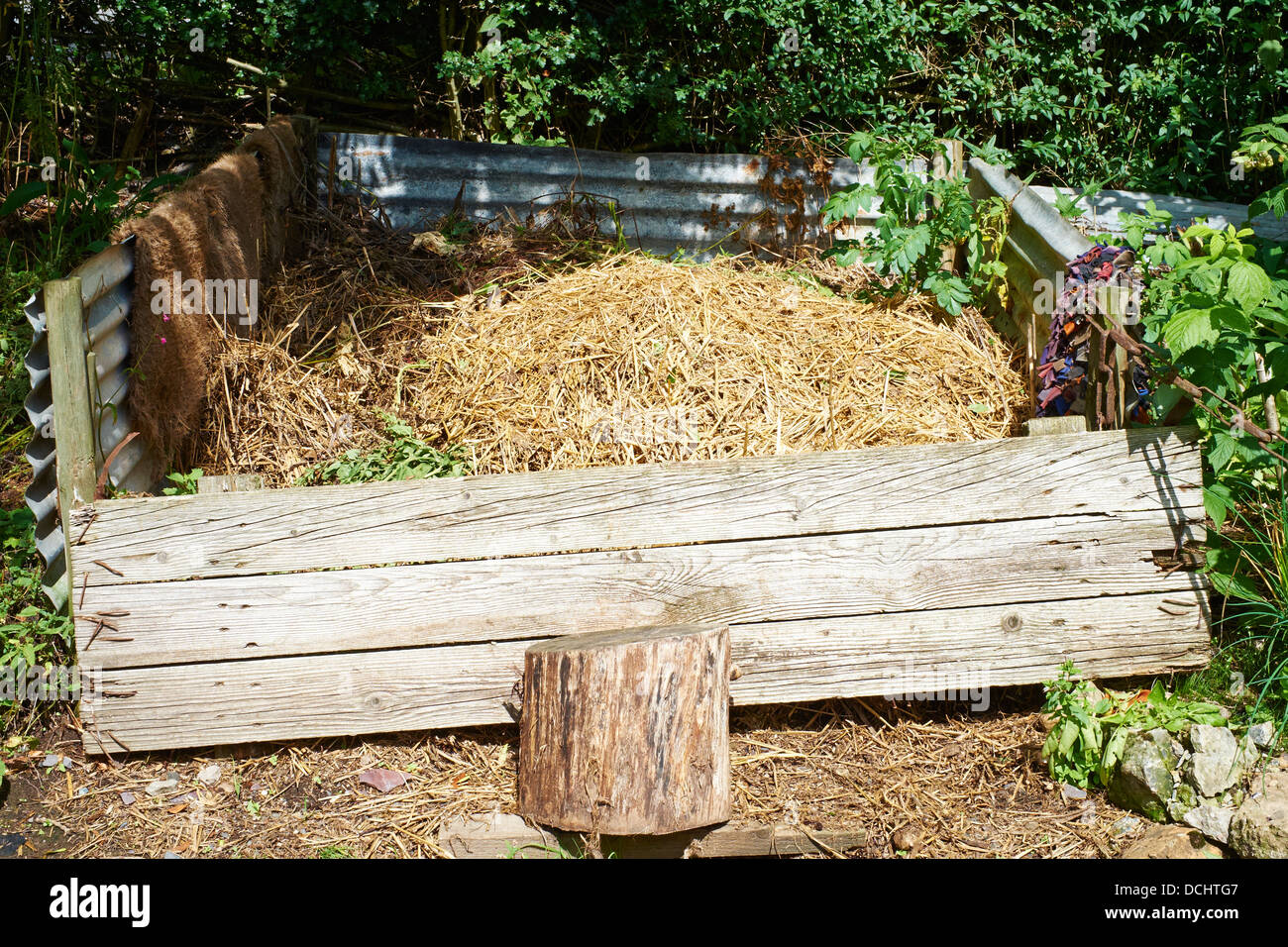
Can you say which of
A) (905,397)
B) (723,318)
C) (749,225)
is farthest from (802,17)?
(905,397)

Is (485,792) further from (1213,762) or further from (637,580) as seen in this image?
(1213,762)

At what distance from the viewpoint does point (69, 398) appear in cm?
288

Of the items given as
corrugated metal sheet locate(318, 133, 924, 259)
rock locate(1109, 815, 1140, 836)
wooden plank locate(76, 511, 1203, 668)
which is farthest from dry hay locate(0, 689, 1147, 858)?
corrugated metal sheet locate(318, 133, 924, 259)

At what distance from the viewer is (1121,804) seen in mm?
2865

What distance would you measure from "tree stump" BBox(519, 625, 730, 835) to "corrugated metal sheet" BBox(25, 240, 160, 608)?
5.55 feet

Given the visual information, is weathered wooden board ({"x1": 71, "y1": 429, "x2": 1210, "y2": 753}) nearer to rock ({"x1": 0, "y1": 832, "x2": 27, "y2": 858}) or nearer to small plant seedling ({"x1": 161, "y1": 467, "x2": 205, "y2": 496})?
rock ({"x1": 0, "y1": 832, "x2": 27, "y2": 858})

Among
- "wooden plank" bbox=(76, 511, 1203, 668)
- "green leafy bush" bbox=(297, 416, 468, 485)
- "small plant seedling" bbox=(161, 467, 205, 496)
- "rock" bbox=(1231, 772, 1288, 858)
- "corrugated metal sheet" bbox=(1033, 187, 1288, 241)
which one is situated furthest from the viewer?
"corrugated metal sheet" bbox=(1033, 187, 1288, 241)

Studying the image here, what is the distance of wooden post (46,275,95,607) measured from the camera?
2.82m

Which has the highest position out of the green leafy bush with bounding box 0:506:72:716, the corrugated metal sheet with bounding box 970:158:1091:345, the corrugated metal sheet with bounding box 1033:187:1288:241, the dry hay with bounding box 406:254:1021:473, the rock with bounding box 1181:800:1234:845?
the corrugated metal sheet with bounding box 1033:187:1288:241

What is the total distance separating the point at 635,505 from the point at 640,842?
1006mm

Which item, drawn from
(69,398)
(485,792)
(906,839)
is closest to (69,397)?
(69,398)

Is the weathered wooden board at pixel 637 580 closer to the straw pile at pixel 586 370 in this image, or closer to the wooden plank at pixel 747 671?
the wooden plank at pixel 747 671

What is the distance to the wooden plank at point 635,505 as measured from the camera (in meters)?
2.93

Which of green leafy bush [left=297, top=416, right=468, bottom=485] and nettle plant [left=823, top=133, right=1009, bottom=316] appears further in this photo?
nettle plant [left=823, top=133, right=1009, bottom=316]
